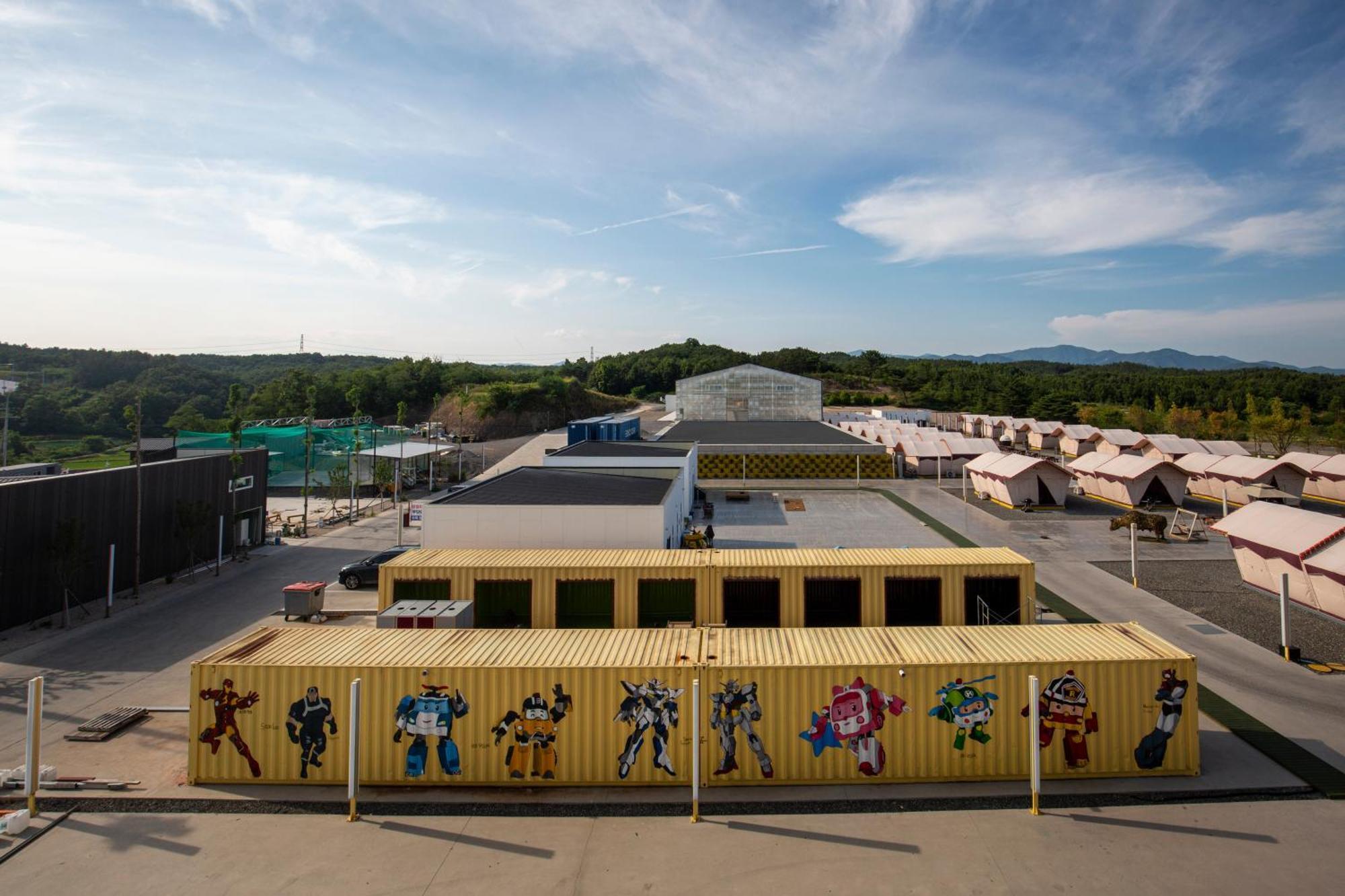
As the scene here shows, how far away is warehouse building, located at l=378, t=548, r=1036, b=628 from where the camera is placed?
14008 millimetres

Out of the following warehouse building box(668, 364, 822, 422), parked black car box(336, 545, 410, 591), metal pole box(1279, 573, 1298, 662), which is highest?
warehouse building box(668, 364, 822, 422)

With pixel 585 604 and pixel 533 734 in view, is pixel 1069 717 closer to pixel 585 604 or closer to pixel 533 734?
pixel 533 734

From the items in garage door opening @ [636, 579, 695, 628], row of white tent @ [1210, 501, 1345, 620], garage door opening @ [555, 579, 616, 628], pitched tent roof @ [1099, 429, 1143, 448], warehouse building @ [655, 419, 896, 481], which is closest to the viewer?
garage door opening @ [636, 579, 695, 628]

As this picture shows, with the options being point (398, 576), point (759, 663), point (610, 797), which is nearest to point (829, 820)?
point (759, 663)

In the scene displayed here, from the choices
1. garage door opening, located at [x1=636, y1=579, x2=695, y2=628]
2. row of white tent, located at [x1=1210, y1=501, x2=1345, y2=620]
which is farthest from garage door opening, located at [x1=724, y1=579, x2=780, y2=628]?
row of white tent, located at [x1=1210, y1=501, x2=1345, y2=620]

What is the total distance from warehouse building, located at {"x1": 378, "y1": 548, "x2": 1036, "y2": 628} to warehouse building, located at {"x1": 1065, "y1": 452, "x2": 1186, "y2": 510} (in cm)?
2310

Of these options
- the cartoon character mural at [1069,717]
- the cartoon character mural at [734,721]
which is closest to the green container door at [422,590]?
the cartoon character mural at [734,721]

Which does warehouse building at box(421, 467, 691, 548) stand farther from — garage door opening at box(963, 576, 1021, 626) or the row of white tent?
the row of white tent

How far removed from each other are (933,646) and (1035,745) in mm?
1851

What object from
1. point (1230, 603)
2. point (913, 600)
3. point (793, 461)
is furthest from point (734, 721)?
point (793, 461)

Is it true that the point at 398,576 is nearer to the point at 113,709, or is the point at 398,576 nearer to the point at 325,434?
the point at 113,709

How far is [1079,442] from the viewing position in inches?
2274

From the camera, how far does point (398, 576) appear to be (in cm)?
1445

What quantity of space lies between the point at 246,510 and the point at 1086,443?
60299mm
